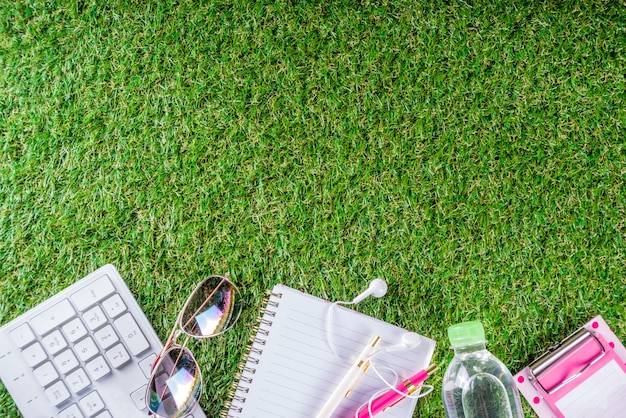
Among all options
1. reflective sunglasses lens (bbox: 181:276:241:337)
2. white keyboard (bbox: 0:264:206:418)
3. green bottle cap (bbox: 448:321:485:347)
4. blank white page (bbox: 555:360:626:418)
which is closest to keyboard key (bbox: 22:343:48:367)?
white keyboard (bbox: 0:264:206:418)

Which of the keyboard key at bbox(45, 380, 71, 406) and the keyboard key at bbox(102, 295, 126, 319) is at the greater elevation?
the keyboard key at bbox(102, 295, 126, 319)

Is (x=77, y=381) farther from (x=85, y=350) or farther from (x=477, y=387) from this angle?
(x=477, y=387)

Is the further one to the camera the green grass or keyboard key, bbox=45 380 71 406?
the green grass

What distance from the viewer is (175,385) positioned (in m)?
0.86

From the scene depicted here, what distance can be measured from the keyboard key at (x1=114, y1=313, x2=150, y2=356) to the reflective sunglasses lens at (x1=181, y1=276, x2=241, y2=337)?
0.23 ft

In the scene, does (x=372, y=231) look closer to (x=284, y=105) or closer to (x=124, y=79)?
(x=284, y=105)

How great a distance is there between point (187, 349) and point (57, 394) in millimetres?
206

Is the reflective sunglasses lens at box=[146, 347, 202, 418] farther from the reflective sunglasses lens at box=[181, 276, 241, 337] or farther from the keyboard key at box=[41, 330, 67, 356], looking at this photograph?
the keyboard key at box=[41, 330, 67, 356]

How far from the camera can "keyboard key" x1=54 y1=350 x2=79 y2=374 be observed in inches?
33.4

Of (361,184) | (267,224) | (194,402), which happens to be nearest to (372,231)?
(361,184)

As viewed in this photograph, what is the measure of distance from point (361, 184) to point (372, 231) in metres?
0.09

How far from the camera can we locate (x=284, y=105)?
38.4 inches

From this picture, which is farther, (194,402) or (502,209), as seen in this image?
(502,209)

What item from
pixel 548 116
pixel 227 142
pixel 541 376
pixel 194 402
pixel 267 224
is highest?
pixel 548 116
